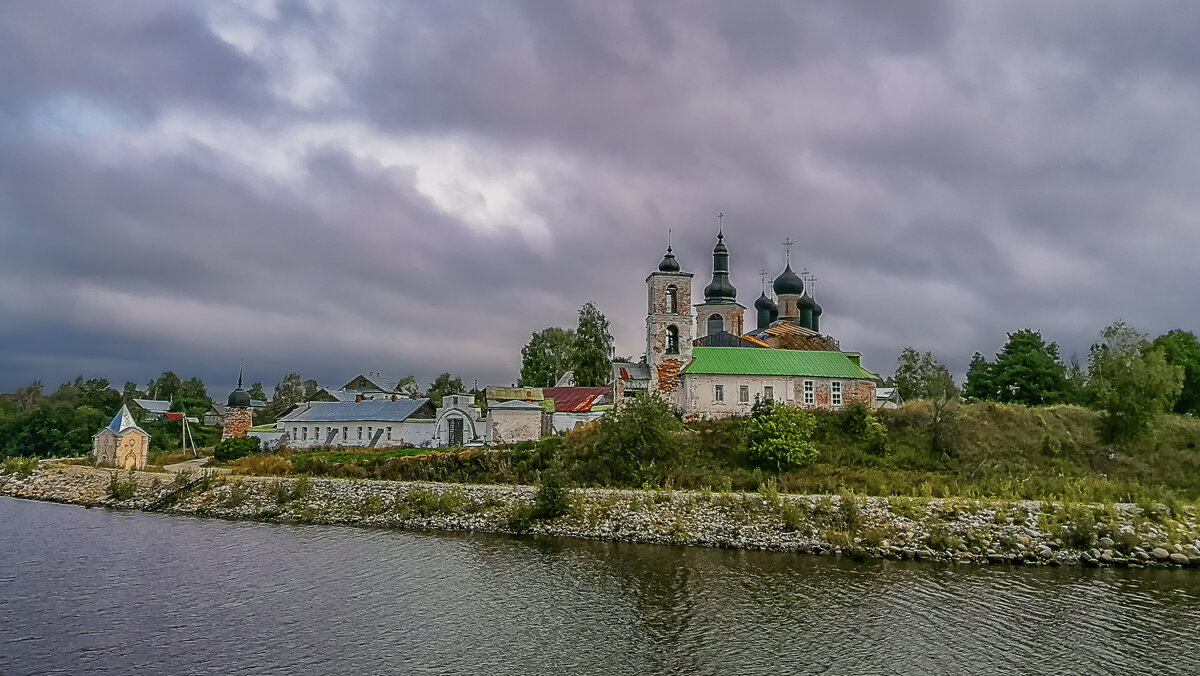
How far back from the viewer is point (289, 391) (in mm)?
114875

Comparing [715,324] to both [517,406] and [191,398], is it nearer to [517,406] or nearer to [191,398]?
[517,406]

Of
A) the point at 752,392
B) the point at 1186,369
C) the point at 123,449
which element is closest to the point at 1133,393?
the point at 1186,369

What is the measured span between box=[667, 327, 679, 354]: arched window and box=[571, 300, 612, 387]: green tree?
22.5 metres

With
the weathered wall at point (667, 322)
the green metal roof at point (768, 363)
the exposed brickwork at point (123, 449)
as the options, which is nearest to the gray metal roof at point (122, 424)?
the exposed brickwork at point (123, 449)

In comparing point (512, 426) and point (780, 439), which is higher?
point (512, 426)

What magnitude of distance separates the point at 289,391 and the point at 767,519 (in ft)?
332

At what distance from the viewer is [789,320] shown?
5903 cm

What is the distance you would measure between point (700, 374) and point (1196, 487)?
76.7 feet

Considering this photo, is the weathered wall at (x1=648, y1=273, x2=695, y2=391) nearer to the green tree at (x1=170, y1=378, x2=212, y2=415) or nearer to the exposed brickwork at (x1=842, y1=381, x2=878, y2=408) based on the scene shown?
the exposed brickwork at (x1=842, y1=381, x2=878, y2=408)

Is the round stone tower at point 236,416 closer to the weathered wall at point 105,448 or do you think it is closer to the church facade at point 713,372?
the weathered wall at point 105,448

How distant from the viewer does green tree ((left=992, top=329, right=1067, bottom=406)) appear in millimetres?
51844

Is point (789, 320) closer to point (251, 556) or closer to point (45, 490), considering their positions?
point (251, 556)

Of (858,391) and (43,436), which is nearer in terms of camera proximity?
(858,391)

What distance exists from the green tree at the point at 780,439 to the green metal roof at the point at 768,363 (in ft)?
20.1
